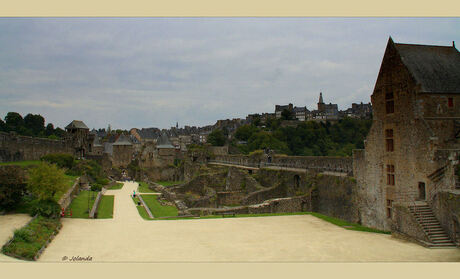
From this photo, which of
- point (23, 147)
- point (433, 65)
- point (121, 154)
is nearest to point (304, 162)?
point (433, 65)

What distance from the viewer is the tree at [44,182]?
70.0ft

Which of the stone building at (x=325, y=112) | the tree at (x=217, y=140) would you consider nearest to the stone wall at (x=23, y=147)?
the tree at (x=217, y=140)

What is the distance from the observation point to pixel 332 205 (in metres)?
25.0

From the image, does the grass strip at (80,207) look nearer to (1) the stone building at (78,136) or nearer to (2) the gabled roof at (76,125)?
(1) the stone building at (78,136)

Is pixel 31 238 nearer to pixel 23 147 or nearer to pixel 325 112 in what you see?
pixel 23 147

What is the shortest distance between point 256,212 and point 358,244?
9.44 metres

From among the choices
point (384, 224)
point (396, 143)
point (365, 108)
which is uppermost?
point (365, 108)

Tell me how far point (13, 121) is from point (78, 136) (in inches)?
388

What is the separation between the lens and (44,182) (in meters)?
21.4

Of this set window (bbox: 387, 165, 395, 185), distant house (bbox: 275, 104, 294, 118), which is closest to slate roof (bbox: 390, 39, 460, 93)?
window (bbox: 387, 165, 395, 185)

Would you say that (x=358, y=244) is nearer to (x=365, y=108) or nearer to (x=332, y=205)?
(x=332, y=205)

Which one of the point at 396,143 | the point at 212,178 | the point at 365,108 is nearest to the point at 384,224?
the point at 396,143

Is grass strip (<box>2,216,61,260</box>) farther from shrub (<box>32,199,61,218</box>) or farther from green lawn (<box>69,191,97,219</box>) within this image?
green lawn (<box>69,191,97,219</box>)

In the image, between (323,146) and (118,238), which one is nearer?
(118,238)
